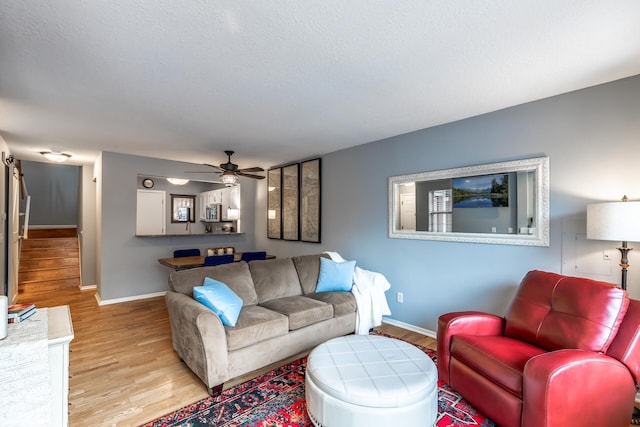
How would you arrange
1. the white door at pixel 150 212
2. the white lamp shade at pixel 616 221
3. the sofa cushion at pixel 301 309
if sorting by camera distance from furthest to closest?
Result: the white door at pixel 150 212, the sofa cushion at pixel 301 309, the white lamp shade at pixel 616 221

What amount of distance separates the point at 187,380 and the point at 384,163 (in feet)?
10.7

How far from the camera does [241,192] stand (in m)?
6.39

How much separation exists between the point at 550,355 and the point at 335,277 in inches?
88.9

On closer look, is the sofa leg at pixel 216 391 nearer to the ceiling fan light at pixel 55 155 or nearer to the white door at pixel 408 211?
the white door at pixel 408 211

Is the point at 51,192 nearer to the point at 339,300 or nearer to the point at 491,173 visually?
the point at 339,300

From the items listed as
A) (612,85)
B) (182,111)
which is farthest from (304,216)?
(612,85)

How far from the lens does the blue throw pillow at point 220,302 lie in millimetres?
2430

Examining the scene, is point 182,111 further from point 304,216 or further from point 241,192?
point 241,192

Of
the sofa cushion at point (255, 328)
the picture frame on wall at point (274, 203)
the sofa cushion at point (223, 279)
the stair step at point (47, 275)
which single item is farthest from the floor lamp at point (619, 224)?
the stair step at point (47, 275)

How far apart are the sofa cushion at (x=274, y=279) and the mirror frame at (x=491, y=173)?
1.41m

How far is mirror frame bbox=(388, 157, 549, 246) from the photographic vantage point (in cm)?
266

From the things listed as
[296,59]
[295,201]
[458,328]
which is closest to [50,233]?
[295,201]

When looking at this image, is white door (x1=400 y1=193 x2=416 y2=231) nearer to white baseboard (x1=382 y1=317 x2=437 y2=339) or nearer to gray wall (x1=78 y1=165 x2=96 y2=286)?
white baseboard (x1=382 y1=317 x2=437 y2=339)

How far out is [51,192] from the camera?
27.7 ft
